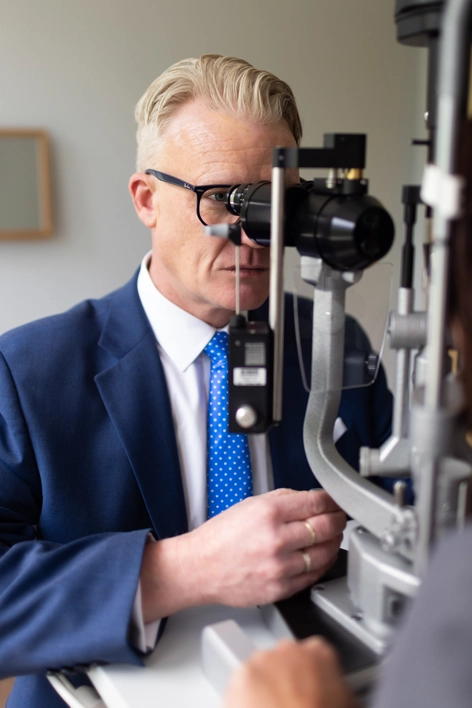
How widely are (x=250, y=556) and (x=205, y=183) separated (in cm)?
74

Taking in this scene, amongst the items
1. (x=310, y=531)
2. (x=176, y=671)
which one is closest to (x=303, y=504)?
(x=310, y=531)

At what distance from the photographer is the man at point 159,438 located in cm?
99

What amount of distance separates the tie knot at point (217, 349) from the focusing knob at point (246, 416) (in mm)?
508

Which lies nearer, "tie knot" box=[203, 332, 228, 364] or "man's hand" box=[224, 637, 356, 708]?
"man's hand" box=[224, 637, 356, 708]

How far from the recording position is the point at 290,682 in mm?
613

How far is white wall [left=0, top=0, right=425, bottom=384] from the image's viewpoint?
271 centimetres

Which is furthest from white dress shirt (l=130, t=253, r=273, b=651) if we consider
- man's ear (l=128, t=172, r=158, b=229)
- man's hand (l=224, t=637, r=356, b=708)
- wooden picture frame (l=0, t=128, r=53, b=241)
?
wooden picture frame (l=0, t=128, r=53, b=241)

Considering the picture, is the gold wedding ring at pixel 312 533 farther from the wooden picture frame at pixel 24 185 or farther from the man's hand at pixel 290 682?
the wooden picture frame at pixel 24 185

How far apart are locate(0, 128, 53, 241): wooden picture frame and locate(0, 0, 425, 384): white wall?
0.06 meters

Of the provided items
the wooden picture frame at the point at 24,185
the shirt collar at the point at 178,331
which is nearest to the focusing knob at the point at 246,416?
the shirt collar at the point at 178,331

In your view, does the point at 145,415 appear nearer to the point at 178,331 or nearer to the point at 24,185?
the point at 178,331

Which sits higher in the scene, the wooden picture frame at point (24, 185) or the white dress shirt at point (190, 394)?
the wooden picture frame at point (24, 185)

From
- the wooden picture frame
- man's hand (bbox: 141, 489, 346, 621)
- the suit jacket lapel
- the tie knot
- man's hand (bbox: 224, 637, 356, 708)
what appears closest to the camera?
man's hand (bbox: 224, 637, 356, 708)

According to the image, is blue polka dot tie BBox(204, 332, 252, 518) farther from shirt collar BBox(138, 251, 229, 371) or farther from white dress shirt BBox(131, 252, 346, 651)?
shirt collar BBox(138, 251, 229, 371)
